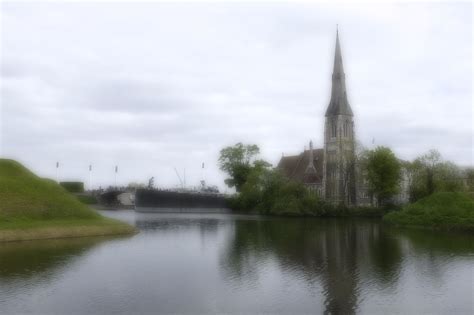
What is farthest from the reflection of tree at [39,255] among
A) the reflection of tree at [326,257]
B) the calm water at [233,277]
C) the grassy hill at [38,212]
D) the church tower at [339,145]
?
the church tower at [339,145]

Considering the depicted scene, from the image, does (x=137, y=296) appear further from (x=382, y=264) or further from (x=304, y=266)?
(x=382, y=264)

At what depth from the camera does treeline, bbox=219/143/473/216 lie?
342 feet

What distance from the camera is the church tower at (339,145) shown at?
12019cm

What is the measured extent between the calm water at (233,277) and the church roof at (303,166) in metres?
79.7

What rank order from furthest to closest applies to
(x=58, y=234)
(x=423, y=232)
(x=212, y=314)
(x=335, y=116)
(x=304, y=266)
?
(x=335, y=116) → (x=423, y=232) → (x=58, y=234) → (x=304, y=266) → (x=212, y=314)

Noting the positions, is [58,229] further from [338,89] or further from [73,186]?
[73,186]

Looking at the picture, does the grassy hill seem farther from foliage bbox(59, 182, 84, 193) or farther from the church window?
foliage bbox(59, 182, 84, 193)

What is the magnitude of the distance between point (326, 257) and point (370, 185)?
6911cm

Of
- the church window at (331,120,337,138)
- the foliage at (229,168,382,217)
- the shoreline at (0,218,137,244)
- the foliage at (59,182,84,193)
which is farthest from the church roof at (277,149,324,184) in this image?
the shoreline at (0,218,137,244)

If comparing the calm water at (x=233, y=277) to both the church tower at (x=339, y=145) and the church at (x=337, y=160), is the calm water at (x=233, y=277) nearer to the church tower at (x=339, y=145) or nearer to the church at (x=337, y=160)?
the church at (x=337, y=160)

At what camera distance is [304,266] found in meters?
38.2

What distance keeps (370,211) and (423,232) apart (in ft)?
136

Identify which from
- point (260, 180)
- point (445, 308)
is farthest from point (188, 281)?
point (260, 180)

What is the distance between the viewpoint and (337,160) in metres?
124
